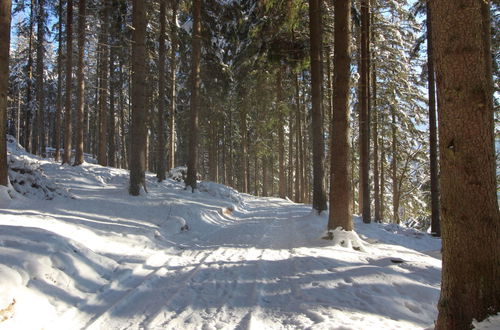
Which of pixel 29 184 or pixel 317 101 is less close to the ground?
pixel 317 101

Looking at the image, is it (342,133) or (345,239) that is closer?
(345,239)

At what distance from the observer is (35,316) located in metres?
3.93

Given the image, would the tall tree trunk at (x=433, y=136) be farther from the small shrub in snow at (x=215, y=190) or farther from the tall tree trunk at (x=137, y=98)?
the tall tree trunk at (x=137, y=98)

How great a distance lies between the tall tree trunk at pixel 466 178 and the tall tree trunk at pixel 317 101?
1029 cm

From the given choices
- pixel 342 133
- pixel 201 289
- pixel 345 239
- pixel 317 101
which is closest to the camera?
pixel 201 289

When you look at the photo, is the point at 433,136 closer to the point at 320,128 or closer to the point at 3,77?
the point at 320,128

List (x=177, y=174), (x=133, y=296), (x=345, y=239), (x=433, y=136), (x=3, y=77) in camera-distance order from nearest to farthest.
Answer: (x=133, y=296)
(x=345, y=239)
(x=3, y=77)
(x=433, y=136)
(x=177, y=174)

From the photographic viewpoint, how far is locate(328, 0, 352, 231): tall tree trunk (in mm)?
8766

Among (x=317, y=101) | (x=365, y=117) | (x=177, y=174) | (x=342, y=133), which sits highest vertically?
(x=317, y=101)

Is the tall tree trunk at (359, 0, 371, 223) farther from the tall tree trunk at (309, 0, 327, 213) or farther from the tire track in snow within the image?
the tire track in snow

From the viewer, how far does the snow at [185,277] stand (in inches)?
158

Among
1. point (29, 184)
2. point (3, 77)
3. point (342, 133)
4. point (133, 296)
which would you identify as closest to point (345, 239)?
point (342, 133)

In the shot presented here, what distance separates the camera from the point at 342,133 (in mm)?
8805

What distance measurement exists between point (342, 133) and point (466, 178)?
6.00 metres
